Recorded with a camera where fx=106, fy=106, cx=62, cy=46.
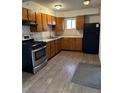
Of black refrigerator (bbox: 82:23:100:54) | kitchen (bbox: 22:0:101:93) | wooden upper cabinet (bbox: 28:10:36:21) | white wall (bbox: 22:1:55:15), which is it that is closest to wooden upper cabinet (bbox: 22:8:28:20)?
kitchen (bbox: 22:0:101:93)

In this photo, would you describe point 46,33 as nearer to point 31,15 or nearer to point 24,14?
point 31,15

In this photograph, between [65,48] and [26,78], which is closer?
[26,78]

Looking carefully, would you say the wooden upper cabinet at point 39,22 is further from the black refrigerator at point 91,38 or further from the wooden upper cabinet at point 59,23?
the black refrigerator at point 91,38

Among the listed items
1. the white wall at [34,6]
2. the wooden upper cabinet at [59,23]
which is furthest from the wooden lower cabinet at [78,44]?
the white wall at [34,6]

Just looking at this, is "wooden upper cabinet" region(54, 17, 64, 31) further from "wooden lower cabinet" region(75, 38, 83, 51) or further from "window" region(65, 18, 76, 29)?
A: "wooden lower cabinet" region(75, 38, 83, 51)

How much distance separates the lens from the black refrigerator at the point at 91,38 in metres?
5.91

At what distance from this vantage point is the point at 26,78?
3.18m
